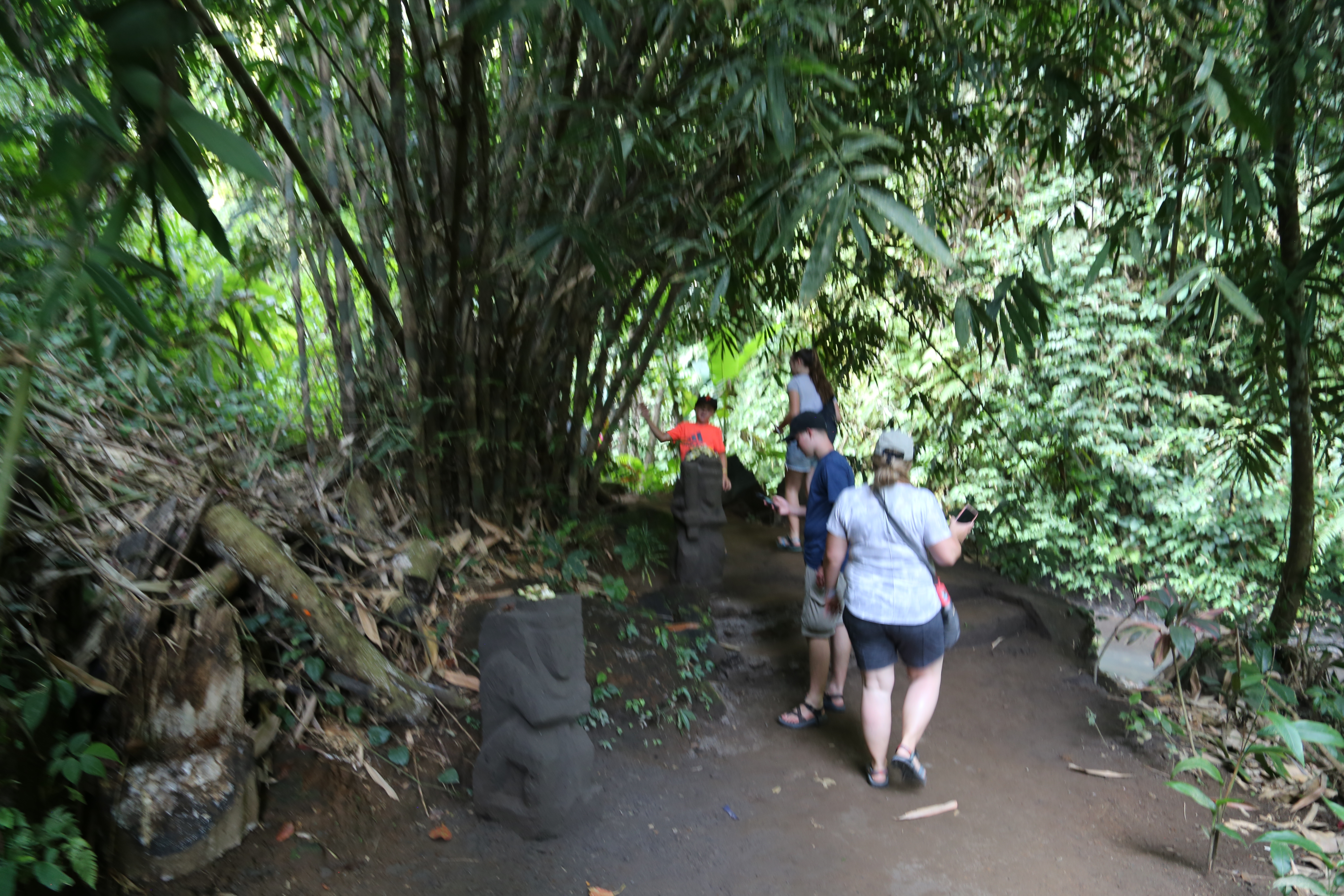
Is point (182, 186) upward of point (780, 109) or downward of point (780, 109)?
downward

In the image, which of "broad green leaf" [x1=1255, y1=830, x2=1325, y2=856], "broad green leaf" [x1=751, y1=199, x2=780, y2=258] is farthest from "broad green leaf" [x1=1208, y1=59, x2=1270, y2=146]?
"broad green leaf" [x1=1255, y1=830, x2=1325, y2=856]

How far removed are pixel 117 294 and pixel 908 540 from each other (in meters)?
2.59

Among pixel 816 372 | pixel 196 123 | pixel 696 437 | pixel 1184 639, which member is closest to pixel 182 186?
pixel 196 123

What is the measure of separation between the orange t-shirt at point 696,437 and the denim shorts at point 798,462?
18.8 inches

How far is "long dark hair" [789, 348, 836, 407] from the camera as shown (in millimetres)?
5008

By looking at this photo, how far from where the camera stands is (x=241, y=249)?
4293mm

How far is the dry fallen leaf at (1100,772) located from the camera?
11.5 ft

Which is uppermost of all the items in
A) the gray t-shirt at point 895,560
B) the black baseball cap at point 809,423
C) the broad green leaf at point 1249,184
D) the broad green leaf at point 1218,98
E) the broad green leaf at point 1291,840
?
the broad green leaf at point 1218,98

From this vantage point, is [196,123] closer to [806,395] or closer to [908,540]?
[908,540]

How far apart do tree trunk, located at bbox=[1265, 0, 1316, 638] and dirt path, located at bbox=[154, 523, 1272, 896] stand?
109cm

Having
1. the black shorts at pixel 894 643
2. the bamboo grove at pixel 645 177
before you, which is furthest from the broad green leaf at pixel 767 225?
the black shorts at pixel 894 643

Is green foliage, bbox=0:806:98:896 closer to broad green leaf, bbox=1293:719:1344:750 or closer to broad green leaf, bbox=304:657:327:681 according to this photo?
broad green leaf, bbox=304:657:327:681

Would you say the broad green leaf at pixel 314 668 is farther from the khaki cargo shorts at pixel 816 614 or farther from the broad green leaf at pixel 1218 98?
the broad green leaf at pixel 1218 98

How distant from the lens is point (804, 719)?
12.6 feet
